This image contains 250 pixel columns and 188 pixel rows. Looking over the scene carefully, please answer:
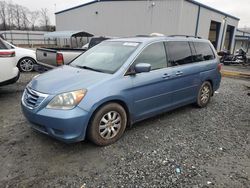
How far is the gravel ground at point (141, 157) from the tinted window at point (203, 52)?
1.53 m

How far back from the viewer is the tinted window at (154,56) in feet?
13.1

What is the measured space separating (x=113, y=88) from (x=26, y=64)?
7060mm

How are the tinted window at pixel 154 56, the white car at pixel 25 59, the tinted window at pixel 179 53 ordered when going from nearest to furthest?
the tinted window at pixel 154 56
the tinted window at pixel 179 53
the white car at pixel 25 59

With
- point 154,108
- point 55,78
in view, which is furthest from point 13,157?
point 154,108

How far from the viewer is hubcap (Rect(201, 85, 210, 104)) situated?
18.0ft

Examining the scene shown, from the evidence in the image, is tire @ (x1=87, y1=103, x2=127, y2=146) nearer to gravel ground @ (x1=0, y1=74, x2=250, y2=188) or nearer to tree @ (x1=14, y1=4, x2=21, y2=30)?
gravel ground @ (x1=0, y1=74, x2=250, y2=188)

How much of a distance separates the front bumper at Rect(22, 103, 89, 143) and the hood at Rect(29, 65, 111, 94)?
33cm

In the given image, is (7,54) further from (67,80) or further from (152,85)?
(152,85)

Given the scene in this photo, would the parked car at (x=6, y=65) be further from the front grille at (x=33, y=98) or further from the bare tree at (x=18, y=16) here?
the bare tree at (x=18, y=16)

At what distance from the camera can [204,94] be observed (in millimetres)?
5531

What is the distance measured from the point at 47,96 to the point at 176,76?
257cm

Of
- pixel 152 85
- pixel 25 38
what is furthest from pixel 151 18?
pixel 25 38

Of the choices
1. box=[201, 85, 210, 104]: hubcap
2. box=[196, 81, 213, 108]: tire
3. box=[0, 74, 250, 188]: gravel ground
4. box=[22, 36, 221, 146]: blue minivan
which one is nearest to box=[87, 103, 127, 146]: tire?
box=[22, 36, 221, 146]: blue minivan

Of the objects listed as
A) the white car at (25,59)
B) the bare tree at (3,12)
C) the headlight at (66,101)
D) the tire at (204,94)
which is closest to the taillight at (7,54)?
the headlight at (66,101)
